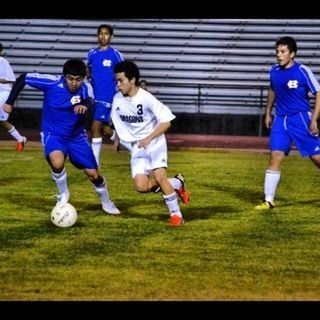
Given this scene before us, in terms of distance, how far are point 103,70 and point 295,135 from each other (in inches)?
162

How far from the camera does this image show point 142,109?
939 cm

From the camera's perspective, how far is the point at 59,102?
9961 mm

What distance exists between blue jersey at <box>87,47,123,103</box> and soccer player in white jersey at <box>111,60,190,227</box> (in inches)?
171

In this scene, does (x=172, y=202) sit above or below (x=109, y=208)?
Result: above

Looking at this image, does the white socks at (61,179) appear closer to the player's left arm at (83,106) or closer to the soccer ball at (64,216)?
the player's left arm at (83,106)

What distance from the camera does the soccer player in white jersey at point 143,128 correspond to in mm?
9242

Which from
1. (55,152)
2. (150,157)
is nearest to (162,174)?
(150,157)

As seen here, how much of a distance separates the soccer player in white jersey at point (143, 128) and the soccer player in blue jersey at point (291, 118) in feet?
5.95

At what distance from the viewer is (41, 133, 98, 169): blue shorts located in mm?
9977

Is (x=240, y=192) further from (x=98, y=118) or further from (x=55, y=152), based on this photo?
(x=55, y=152)

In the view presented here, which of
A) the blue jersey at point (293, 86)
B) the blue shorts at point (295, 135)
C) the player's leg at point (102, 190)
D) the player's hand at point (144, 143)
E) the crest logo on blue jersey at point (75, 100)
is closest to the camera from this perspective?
the player's hand at point (144, 143)

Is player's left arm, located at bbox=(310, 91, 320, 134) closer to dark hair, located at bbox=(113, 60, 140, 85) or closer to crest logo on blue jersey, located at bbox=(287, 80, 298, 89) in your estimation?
crest logo on blue jersey, located at bbox=(287, 80, 298, 89)

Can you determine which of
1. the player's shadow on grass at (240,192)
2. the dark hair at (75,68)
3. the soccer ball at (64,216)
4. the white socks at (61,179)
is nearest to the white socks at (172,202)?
the soccer ball at (64,216)
